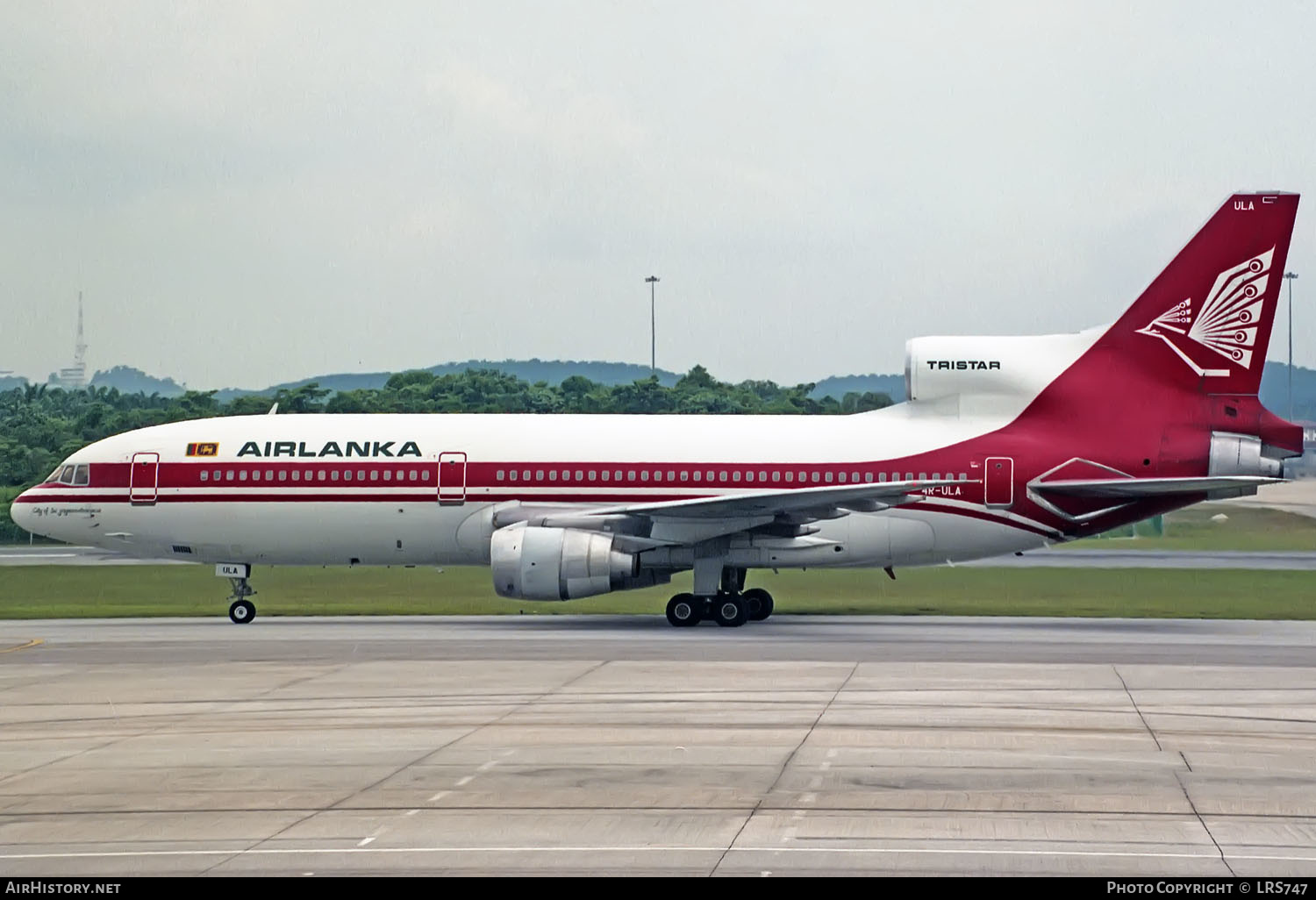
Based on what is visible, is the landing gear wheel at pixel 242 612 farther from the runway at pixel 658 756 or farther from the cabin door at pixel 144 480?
the runway at pixel 658 756

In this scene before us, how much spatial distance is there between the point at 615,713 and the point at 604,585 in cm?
1228

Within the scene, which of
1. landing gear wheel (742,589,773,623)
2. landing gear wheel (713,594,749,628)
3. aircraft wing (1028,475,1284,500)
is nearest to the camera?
aircraft wing (1028,475,1284,500)

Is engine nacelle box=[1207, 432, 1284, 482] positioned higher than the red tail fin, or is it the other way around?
the red tail fin

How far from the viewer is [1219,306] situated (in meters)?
34.9

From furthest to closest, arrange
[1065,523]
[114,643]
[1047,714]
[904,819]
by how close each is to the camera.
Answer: [1065,523]
[114,643]
[1047,714]
[904,819]

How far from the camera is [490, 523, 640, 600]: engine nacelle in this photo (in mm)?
32750

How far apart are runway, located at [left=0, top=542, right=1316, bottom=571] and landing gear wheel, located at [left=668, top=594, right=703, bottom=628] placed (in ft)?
54.9

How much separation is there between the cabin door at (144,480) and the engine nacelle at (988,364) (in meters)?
16.7

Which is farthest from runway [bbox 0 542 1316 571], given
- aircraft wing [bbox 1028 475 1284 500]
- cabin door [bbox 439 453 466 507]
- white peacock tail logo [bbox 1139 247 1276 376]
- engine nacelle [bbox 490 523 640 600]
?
engine nacelle [bbox 490 523 640 600]

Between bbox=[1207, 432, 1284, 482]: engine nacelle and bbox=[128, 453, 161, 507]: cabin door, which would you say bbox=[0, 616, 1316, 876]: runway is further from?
bbox=[128, 453, 161, 507]: cabin door

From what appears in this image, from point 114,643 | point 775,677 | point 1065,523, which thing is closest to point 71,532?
point 114,643

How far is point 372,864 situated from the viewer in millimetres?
12344

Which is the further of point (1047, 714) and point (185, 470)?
point (185, 470)
